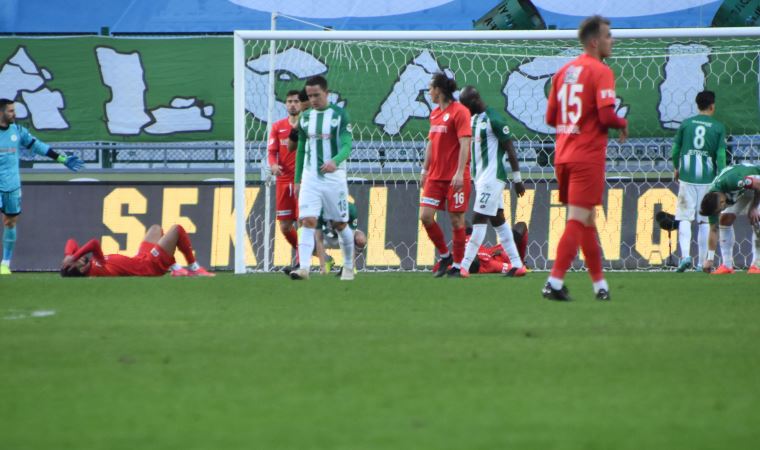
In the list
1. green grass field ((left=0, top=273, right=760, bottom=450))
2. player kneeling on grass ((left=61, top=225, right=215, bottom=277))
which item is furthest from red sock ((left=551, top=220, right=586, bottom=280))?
player kneeling on grass ((left=61, top=225, right=215, bottom=277))

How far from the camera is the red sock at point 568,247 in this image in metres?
7.98

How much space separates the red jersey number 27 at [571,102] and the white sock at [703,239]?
5714mm

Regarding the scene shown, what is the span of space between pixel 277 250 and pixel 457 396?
10.5m

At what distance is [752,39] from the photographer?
15.6 meters

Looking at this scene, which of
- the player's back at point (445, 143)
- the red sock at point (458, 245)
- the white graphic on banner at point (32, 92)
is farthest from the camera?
the white graphic on banner at point (32, 92)

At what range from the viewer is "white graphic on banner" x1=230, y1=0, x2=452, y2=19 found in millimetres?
19641

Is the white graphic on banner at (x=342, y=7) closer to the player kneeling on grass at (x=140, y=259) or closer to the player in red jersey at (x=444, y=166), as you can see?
the player in red jersey at (x=444, y=166)

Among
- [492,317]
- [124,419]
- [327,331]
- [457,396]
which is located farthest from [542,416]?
[492,317]

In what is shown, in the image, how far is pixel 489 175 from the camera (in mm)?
12055

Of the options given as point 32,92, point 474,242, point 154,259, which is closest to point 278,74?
point 32,92

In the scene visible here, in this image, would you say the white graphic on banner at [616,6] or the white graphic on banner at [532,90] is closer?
the white graphic on banner at [532,90]

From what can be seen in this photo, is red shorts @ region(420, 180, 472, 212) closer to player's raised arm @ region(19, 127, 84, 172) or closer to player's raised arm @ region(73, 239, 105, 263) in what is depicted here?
player's raised arm @ region(73, 239, 105, 263)

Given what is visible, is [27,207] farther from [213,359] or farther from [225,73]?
[213,359]

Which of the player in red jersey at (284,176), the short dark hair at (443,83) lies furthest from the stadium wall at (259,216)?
the short dark hair at (443,83)
